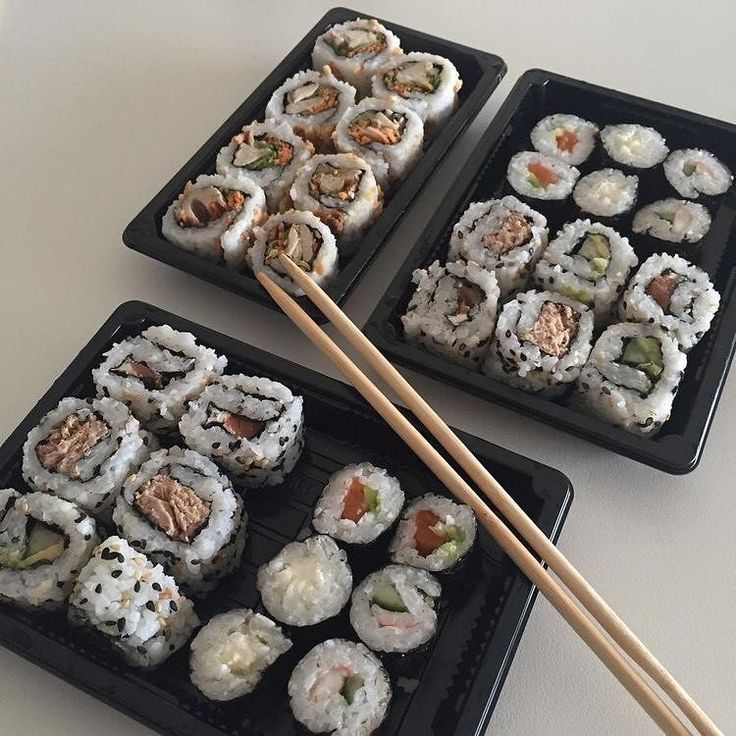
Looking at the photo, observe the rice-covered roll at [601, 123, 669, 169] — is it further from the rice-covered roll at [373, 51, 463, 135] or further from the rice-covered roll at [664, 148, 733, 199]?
the rice-covered roll at [373, 51, 463, 135]

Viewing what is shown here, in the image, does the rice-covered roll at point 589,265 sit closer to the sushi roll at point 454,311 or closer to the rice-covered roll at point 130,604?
the sushi roll at point 454,311

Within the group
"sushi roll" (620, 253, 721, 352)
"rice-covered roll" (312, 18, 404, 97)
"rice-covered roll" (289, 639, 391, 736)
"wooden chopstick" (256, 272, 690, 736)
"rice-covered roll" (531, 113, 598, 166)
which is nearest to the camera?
"wooden chopstick" (256, 272, 690, 736)

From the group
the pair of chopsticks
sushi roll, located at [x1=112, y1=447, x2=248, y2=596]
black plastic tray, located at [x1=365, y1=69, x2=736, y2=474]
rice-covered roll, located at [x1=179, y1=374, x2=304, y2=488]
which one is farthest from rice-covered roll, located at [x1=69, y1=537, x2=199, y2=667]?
black plastic tray, located at [x1=365, y1=69, x2=736, y2=474]

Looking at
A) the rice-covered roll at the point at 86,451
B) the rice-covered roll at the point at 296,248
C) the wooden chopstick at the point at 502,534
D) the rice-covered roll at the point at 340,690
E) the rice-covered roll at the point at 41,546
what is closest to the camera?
the wooden chopstick at the point at 502,534

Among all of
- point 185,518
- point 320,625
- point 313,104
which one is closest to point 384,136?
point 313,104

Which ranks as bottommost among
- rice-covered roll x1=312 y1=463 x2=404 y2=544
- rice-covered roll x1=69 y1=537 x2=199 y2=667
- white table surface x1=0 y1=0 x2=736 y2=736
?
rice-covered roll x1=69 y1=537 x2=199 y2=667

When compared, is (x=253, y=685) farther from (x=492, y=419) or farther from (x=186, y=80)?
(x=186, y=80)

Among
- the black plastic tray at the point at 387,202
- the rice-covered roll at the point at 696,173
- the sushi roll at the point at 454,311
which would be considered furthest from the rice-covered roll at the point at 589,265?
the black plastic tray at the point at 387,202
